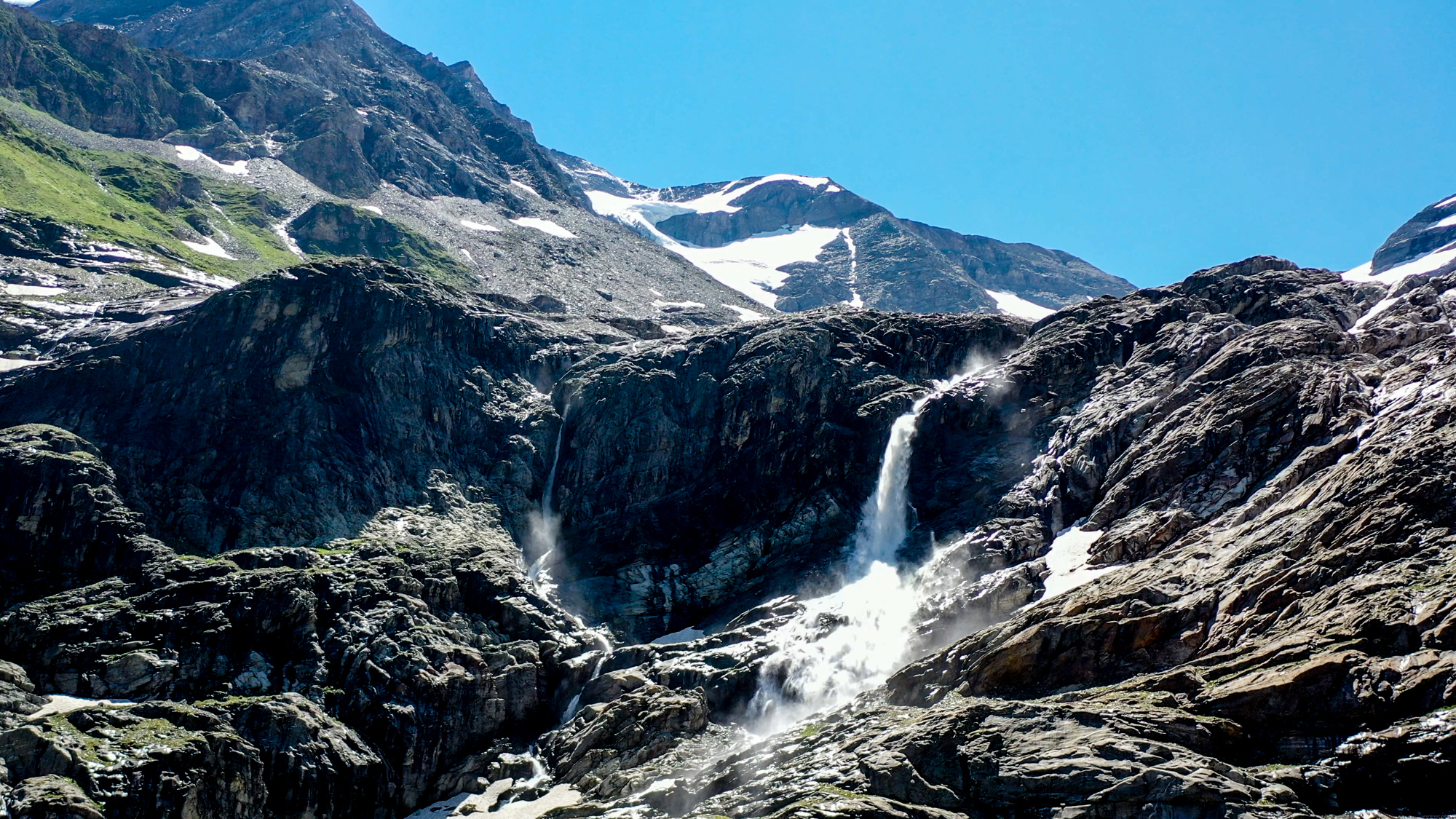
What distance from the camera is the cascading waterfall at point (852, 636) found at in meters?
57.2

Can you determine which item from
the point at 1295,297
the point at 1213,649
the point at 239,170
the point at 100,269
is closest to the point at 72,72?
the point at 239,170

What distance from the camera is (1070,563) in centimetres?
5922

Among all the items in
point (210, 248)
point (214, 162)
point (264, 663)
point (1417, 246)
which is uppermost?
point (214, 162)

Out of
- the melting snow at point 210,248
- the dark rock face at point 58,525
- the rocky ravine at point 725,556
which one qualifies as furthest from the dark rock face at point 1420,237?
the dark rock face at point 58,525

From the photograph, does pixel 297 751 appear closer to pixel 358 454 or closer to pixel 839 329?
pixel 358 454

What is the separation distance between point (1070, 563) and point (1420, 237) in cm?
15538

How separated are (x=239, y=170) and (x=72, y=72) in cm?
3555

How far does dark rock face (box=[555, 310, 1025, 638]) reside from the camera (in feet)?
236

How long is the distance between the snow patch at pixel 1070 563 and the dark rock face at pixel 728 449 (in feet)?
49.8

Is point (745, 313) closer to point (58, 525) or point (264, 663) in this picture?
point (58, 525)

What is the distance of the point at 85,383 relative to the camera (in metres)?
76.9

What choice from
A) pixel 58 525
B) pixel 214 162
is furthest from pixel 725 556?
pixel 214 162

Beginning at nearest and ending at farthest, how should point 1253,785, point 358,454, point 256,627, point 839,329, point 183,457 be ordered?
point 1253,785 < point 256,627 < point 183,457 < point 358,454 < point 839,329

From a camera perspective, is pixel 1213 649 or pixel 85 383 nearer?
pixel 1213 649
